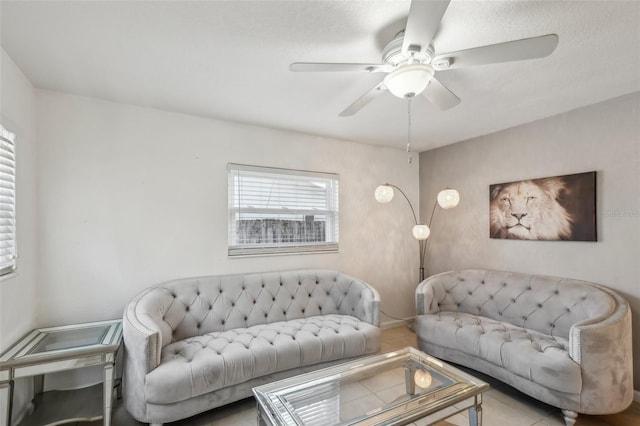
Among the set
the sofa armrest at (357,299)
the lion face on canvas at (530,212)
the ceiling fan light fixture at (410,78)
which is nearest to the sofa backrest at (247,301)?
the sofa armrest at (357,299)

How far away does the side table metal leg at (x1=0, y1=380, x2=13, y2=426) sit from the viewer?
166cm

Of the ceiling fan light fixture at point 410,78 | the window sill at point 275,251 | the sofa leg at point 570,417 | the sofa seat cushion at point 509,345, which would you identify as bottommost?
the sofa leg at point 570,417

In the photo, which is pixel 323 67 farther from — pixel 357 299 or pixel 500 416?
pixel 500 416

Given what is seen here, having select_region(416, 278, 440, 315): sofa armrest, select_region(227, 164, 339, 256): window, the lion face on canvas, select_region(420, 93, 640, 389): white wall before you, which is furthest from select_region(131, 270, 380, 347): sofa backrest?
the lion face on canvas

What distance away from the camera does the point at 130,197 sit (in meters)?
2.51

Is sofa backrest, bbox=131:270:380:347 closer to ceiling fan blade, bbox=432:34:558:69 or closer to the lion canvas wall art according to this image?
the lion canvas wall art

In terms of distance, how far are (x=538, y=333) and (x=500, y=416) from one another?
0.83 m

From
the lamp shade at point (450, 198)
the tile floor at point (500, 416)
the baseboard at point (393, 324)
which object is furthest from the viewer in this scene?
the baseboard at point (393, 324)

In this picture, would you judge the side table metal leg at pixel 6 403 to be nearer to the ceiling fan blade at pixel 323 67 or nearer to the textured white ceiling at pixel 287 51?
the textured white ceiling at pixel 287 51

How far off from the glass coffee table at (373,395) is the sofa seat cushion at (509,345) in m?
0.63

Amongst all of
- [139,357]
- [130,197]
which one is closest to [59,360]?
Result: [139,357]

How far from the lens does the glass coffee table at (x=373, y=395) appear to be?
4.89 ft

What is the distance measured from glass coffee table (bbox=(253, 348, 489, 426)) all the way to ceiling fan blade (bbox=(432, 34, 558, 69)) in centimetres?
177

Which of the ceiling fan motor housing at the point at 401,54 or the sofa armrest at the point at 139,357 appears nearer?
the ceiling fan motor housing at the point at 401,54
